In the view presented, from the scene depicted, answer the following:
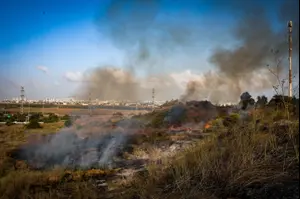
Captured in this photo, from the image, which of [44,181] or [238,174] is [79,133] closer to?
[44,181]

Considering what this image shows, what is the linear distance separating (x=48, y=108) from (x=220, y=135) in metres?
30.3

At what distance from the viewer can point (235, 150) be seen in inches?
219

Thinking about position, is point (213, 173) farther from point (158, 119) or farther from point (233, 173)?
point (158, 119)

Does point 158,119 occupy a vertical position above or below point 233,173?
below

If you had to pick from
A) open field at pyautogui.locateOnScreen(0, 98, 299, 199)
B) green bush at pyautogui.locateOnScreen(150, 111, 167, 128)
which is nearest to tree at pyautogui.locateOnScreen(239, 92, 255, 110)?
green bush at pyautogui.locateOnScreen(150, 111, 167, 128)

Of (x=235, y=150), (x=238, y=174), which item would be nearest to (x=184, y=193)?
(x=238, y=174)

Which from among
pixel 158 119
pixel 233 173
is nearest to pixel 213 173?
pixel 233 173

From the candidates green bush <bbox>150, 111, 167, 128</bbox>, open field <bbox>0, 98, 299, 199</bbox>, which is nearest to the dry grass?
open field <bbox>0, 98, 299, 199</bbox>

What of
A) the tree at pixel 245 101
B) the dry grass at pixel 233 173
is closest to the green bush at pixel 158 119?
the tree at pixel 245 101

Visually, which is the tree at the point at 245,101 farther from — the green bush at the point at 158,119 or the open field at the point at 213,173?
the open field at the point at 213,173

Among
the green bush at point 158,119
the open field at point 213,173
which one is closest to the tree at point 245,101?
the green bush at point 158,119

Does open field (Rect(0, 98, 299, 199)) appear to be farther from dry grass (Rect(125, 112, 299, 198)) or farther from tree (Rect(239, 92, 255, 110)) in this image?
tree (Rect(239, 92, 255, 110))

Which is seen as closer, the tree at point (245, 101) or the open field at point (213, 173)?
the open field at point (213, 173)

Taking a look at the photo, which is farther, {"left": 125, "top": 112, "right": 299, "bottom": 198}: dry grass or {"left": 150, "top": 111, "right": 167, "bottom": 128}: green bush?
{"left": 150, "top": 111, "right": 167, "bottom": 128}: green bush
